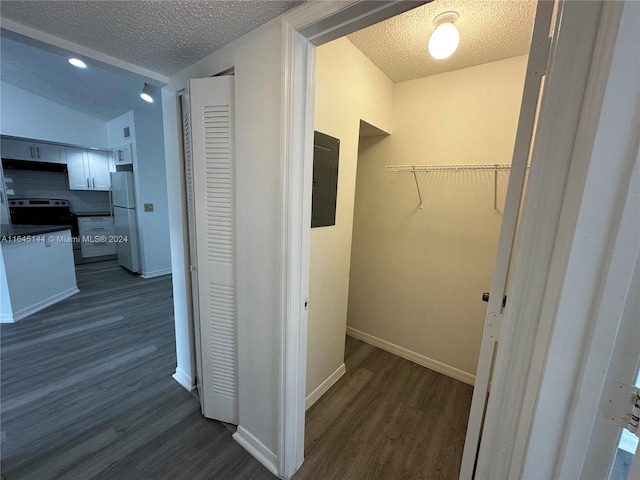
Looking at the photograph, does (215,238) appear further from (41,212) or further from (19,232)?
(41,212)

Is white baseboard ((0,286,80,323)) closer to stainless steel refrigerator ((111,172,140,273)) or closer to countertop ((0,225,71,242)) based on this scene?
countertop ((0,225,71,242))

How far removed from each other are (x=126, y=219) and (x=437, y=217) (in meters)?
4.98

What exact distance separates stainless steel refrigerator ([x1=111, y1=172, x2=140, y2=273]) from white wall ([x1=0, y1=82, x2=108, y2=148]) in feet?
3.49

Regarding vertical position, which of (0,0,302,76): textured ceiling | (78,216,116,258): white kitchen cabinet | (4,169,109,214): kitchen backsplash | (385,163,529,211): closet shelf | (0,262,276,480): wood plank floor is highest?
(0,0,302,76): textured ceiling

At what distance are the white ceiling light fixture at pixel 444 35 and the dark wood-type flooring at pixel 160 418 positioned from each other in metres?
2.32

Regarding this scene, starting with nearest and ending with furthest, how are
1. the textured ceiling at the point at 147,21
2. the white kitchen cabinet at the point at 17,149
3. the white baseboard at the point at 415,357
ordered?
the textured ceiling at the point at 147,21, the white baseboard at the point at 415,357, the white kitchen cabinet at the point at 17,149

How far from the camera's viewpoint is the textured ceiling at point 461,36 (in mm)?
1285

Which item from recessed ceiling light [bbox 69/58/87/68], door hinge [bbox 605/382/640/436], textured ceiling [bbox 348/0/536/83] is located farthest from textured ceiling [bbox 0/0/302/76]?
door hinge [bbox 605/382/640/436]

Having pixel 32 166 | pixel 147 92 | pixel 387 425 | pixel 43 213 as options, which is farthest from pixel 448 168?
pixel 43 213

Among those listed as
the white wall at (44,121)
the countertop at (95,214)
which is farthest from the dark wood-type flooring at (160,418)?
the white wall at (44,121)

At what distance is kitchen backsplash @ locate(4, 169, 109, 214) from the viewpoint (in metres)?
4.33

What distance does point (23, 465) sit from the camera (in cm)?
135

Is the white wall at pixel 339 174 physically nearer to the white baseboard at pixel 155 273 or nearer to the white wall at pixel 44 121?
the white baseboard at pixel 155 273

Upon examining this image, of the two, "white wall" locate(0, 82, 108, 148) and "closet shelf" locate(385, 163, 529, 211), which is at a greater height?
"white wall" locate(0, 82, 108, 148)
